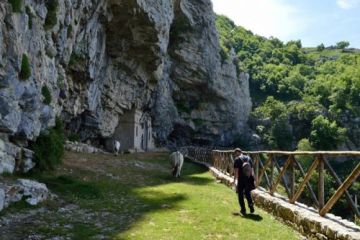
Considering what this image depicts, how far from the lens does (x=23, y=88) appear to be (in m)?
16.3

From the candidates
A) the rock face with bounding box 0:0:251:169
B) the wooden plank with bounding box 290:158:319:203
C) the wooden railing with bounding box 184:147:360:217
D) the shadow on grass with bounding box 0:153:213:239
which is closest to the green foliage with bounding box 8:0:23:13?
the rock face with bounding box 0:0:251:169

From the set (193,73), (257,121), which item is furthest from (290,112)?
(193,73)

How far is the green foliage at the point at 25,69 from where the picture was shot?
642 inches

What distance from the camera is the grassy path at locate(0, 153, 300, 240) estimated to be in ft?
32.6

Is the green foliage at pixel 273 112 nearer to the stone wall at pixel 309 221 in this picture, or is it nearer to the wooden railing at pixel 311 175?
the wooden railing at pixel 311 175

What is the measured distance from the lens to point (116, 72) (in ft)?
157

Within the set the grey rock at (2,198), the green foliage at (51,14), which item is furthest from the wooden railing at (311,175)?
the green foliage at (51,14)

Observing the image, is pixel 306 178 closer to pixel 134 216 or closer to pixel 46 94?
pixel 134 216

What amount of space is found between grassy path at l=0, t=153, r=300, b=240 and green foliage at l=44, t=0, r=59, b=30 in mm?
8058

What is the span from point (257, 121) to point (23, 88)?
94.6 metres

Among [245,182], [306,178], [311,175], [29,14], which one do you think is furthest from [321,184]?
[29,14]

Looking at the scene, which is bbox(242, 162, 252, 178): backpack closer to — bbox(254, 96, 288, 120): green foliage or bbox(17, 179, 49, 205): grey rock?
bbox(17, 179, 49, 205): grey rock

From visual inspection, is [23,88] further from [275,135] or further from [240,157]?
[275,135]

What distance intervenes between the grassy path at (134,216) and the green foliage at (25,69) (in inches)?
164
